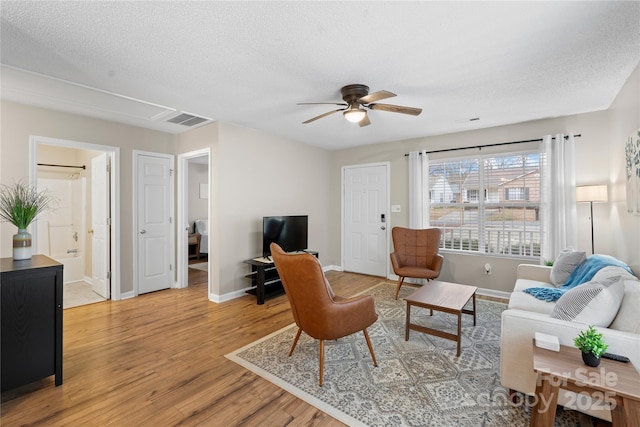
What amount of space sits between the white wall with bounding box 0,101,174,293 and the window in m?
4.45

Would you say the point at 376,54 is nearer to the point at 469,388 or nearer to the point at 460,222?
the point at 469,388

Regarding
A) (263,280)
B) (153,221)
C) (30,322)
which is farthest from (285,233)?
(30,322)

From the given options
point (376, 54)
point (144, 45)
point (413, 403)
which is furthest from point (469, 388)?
point (144, 45)

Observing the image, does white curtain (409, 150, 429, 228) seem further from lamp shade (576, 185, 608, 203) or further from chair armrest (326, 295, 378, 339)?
chair armrest (326, 295, 378, 339)

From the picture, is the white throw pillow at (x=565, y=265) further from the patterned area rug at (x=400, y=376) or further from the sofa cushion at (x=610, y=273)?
the patterned area rug at (x=400, y=376)

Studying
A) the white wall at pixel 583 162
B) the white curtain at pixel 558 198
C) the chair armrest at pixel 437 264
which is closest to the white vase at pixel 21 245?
the chair armrest at pixel 437 264

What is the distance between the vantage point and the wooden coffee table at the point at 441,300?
2551 millimetres

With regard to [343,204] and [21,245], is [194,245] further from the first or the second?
[21,245]

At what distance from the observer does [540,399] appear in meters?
1.58

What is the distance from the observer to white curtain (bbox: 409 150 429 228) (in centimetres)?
480

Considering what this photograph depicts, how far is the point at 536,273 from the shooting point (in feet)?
10.9

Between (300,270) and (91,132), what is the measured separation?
3.62m

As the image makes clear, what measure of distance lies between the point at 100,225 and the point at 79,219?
47.7 inches

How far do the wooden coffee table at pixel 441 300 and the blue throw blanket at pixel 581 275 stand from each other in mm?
574
